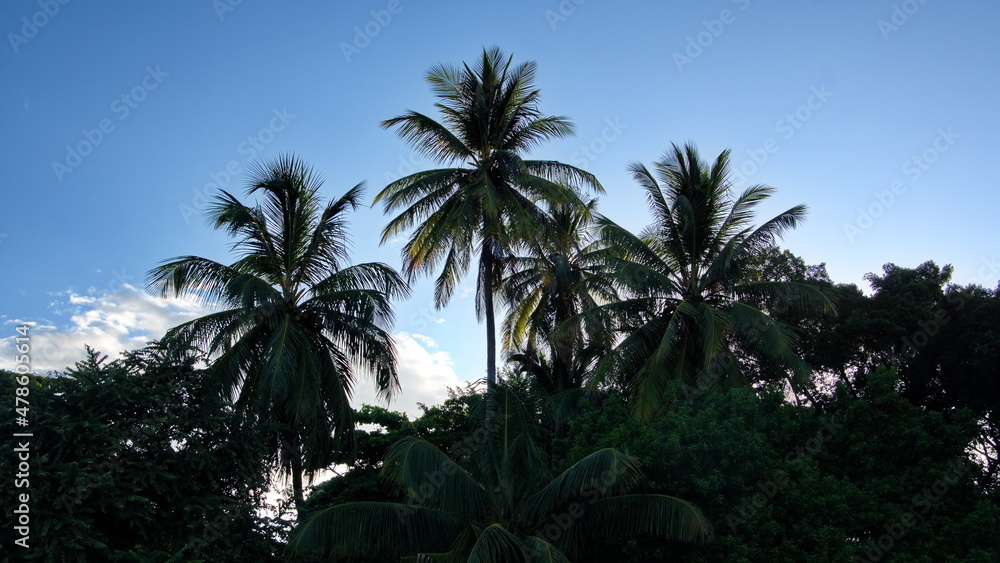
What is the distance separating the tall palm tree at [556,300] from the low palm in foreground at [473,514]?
26.9 feet

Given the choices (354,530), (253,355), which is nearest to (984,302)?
(354,530)

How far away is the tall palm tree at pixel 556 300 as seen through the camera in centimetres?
2188

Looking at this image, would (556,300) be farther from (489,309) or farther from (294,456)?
(294,456)

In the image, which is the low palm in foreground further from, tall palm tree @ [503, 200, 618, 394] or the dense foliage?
tall palm tree @ [503, 200, 618, 394]

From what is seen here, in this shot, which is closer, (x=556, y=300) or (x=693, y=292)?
(x=693, y=292)

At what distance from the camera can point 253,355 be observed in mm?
18422

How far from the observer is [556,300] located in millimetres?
23938

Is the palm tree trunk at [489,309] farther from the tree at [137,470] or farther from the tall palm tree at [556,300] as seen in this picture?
the tree at [137,470]

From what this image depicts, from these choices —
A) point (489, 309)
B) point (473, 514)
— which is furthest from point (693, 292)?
point (473, 514)

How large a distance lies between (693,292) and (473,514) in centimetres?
861

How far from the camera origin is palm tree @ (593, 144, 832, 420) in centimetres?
1700

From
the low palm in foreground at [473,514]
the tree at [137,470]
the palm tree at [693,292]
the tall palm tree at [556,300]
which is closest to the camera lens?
the low palm in foreground at [473,514]

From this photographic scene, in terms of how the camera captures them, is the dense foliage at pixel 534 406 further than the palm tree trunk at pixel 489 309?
No

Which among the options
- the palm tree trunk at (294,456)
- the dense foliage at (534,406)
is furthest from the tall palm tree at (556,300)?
the palm tree trunk at (294,456)
